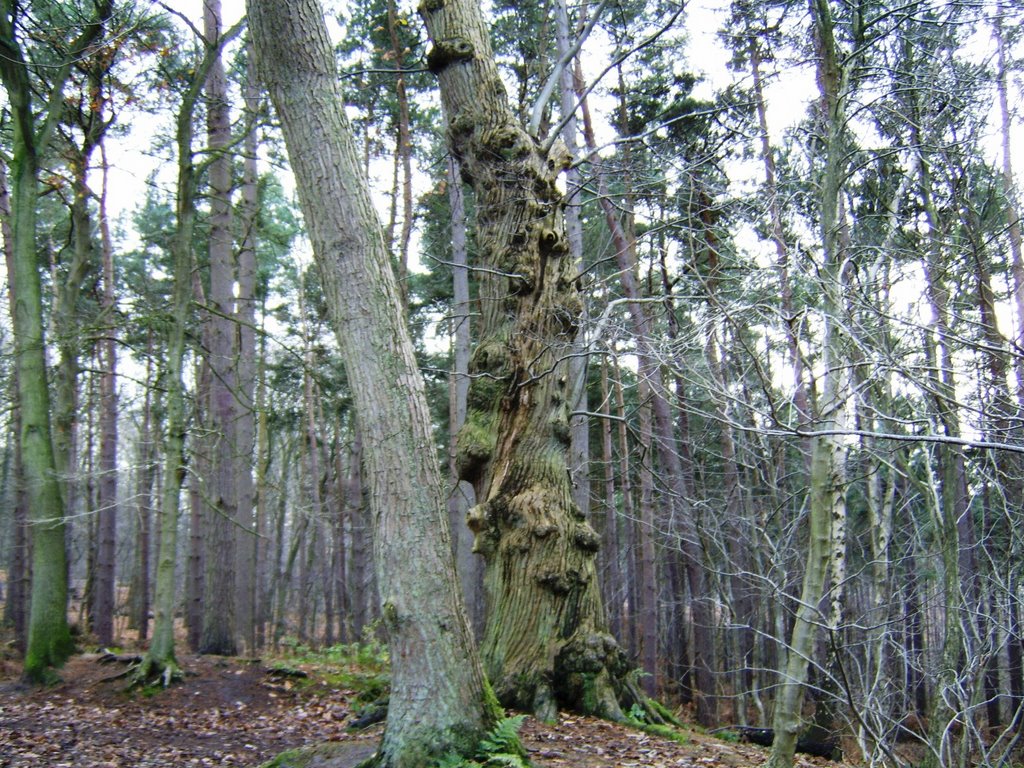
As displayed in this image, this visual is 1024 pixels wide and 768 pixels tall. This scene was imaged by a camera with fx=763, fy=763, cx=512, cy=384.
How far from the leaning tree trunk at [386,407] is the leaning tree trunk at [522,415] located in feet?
6.25

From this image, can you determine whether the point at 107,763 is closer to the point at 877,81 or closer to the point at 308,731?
the point at 308,731

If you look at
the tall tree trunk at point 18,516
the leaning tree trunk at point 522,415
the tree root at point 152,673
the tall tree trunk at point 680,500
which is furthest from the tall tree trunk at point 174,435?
the tall tree trunk at point 680,500

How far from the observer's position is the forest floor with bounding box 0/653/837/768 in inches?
213

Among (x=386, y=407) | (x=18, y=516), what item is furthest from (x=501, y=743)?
(x=18, y=516)

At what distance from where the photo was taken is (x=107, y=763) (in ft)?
17.7

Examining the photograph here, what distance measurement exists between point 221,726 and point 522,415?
385cm

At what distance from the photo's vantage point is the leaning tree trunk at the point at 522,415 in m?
6.21

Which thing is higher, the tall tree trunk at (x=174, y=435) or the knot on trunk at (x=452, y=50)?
the knot on trunk at (x=452, y=50)

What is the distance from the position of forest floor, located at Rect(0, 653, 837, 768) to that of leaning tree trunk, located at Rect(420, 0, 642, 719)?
0.50 meters

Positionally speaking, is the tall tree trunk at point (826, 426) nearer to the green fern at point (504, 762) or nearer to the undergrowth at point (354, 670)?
the green fern at point (504, 762)

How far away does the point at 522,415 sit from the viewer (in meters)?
6.61

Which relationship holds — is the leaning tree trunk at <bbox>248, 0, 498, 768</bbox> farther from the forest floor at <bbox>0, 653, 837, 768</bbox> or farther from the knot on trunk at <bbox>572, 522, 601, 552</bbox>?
the knot on trunk at <bbox>572, 522, 601, 552</bbox>

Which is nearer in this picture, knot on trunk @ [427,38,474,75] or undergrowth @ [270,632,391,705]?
knot on trunk @ [427,38,474,75]

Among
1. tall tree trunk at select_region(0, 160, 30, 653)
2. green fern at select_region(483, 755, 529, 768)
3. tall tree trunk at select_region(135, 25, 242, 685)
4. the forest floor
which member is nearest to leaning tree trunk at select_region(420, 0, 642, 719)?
the forest floor
